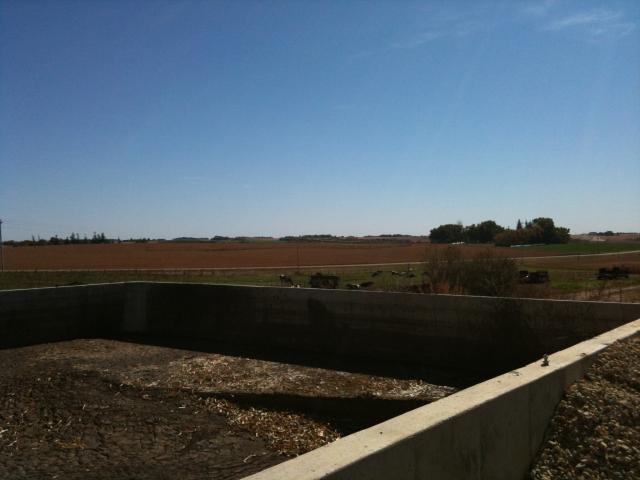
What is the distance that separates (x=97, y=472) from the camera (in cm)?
735

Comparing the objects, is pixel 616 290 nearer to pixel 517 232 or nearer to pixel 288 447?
pixel 288 447

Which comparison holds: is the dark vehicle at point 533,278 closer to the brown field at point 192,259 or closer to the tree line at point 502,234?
the brown field at point 192,259

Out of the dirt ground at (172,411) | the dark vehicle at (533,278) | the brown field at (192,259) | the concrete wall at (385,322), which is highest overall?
the brown field at (192,259)

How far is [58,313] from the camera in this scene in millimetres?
16453

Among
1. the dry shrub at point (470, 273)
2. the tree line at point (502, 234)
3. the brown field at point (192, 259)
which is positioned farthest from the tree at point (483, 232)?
the dry shrub at point (470, 273)

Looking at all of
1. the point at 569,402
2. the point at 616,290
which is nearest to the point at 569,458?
the point at 569,402

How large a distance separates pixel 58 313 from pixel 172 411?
8164mm

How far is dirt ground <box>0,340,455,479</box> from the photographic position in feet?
25.2

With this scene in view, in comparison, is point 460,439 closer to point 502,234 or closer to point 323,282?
point 323,282

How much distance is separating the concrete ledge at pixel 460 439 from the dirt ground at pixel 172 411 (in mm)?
3675

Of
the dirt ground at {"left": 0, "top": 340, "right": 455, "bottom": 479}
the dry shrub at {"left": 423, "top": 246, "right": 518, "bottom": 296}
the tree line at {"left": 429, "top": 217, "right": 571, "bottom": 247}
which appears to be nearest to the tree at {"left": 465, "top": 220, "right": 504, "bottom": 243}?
the tree line at {"left": 429, "top": 217, "right": 571, "bottom": 247}

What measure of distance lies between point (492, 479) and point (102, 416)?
726 centimetres

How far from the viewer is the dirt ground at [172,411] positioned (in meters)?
7.68

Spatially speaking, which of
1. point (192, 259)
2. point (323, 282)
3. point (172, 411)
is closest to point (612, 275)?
point (323, 282)
